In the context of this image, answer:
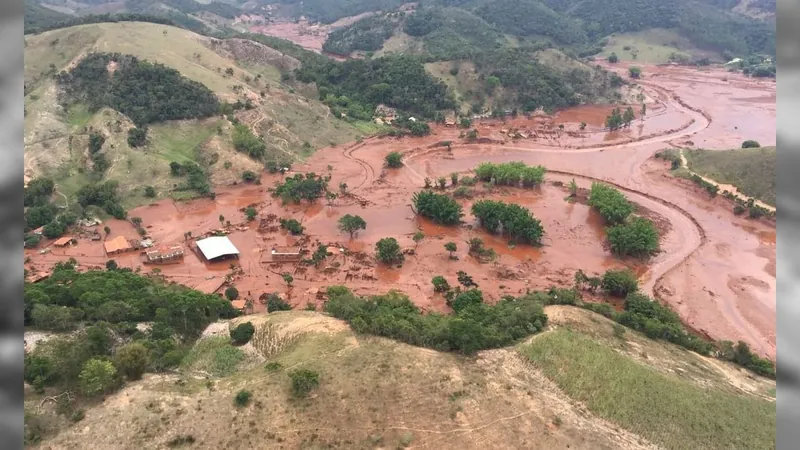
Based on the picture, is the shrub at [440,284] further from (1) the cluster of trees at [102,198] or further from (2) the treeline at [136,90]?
(2) the treeline at [136,90]

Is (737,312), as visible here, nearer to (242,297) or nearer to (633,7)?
(242,297)

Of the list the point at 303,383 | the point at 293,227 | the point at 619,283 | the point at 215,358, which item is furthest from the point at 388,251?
Result: the point at 303,383

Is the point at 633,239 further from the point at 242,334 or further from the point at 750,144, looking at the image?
the point at 750,144

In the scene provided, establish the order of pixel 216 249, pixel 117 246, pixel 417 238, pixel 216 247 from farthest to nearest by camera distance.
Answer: pixel 417 238 < pixel 216 247 < pixel 216 249 < pixel 117 246

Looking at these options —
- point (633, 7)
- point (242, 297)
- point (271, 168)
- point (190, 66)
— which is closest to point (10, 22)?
point (242, 297)

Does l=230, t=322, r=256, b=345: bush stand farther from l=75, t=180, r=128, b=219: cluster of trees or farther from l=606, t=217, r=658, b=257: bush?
l=606, t=217, r=658, b=257: bush
